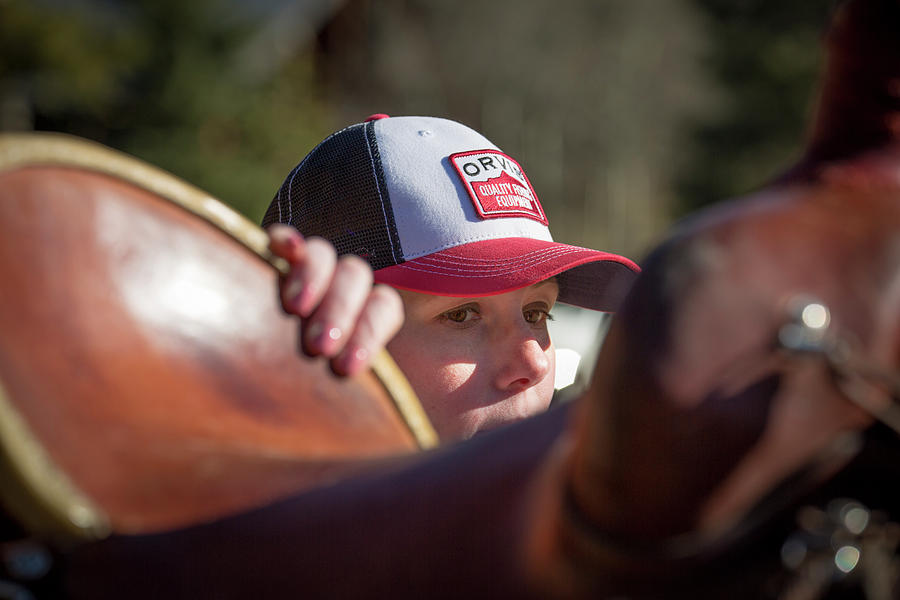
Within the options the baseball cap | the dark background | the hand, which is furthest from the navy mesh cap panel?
the dark background

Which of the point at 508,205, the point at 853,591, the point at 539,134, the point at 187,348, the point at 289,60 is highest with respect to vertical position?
the point at 187,348

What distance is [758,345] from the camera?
45 centimetres

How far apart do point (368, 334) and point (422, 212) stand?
948mm

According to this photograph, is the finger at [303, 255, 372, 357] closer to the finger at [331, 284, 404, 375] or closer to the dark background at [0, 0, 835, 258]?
the finger at [331, 284, 404, 375]

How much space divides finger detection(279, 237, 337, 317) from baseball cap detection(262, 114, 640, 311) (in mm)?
852

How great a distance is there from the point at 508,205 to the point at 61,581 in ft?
4.51

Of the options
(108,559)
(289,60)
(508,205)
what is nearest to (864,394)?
(108,559)

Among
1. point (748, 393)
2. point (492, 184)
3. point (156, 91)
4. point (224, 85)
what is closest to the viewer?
point (748, 393)

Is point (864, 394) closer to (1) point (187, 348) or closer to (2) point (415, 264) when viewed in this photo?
(1) point (187, 348)

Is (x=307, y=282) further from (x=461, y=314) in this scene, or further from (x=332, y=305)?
(x=461, y=314)

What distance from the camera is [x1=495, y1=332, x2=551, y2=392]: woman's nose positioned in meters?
1.71

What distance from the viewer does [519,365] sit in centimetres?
172

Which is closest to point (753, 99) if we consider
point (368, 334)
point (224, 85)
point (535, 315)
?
point (224, 85)

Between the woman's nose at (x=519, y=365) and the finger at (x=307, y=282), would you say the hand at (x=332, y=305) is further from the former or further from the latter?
the woman's nose at (x=519, y=365)
